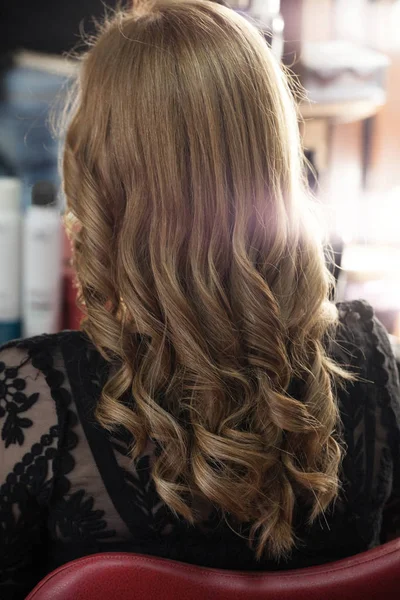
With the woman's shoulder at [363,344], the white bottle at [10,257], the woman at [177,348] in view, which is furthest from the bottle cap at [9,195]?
the woman's shoulder at [363,344]

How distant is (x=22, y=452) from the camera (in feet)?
2.10

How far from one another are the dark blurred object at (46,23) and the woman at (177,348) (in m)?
0.45

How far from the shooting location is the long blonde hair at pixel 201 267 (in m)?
0.65

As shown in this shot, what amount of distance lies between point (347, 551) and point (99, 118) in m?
0.55

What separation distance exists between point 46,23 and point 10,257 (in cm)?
43

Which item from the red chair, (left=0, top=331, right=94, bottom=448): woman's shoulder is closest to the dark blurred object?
(left=0, top=331, right=94, bottom=448): woman's shoulder

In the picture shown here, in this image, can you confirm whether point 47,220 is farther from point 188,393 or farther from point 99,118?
point 188,393

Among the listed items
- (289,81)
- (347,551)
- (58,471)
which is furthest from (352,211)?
(58,471)

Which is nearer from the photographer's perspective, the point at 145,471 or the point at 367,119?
the point at 145,471

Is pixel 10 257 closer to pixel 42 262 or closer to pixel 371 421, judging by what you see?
pixel 42 262

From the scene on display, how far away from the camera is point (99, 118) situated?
676 millimetres

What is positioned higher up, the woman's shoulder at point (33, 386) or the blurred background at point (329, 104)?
the blurred background at point (329, 104)

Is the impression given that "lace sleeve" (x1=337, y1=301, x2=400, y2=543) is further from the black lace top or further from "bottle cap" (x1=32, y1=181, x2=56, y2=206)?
"bottle cap" (x1=32, y1=181, x2=56, y2=206)

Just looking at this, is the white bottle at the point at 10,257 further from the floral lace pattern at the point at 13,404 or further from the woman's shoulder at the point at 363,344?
the woman's shoulder at the point at 363,344
